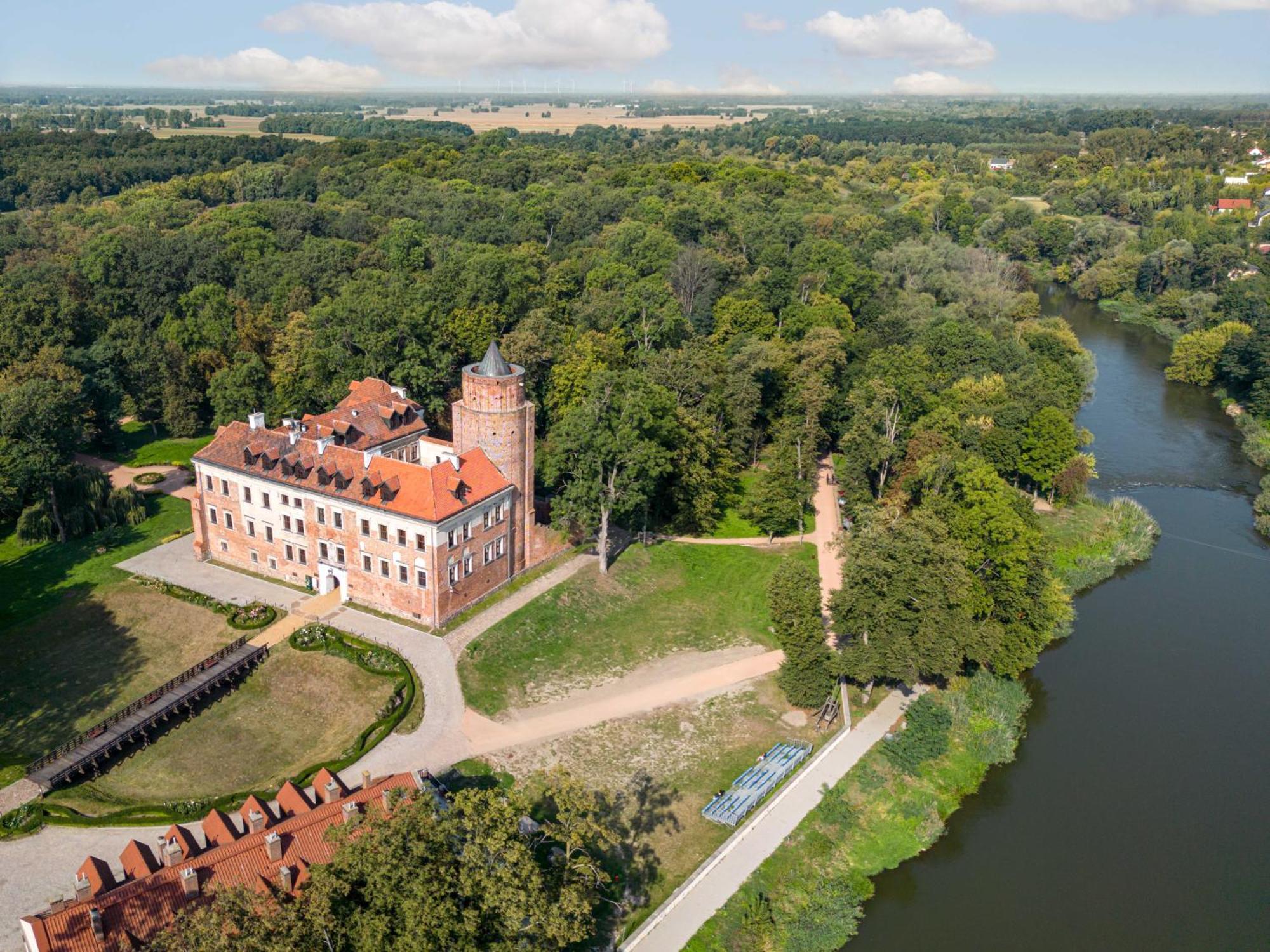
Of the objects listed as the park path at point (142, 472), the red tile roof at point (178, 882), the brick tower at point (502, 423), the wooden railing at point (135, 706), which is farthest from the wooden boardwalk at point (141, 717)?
the park path at point (142, 472)

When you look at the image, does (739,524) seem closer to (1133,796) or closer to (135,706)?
(1133,796)

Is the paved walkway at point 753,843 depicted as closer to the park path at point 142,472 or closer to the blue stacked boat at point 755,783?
the blue stacked boat at point 755,783

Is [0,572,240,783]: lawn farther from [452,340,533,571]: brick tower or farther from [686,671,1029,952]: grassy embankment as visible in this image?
[686,671,1029,952]: grassy embankment

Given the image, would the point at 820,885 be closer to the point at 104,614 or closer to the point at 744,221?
the point at 104,614

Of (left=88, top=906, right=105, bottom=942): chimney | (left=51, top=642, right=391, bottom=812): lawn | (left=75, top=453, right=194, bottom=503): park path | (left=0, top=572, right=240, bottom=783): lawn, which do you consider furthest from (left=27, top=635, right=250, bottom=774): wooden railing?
(left=75, top=453, right=194, bottom=503): park path

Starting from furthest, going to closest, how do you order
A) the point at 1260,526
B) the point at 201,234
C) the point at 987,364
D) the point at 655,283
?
1. the point at 201,234
2. the point at 655,283
3. the point at 987,364
4. the point at 1260,526

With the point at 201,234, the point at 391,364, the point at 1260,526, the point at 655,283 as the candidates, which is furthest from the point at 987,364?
the point at 201,234
